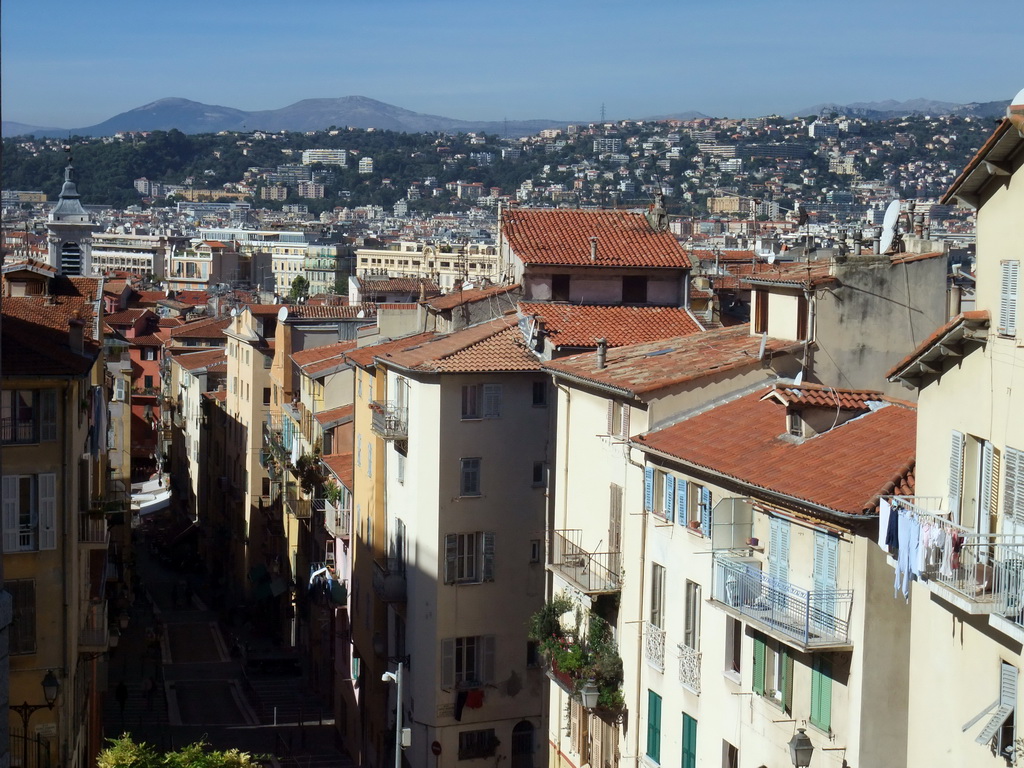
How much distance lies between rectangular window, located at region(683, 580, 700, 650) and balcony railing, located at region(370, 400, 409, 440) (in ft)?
42.9

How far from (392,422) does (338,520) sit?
10.9 m

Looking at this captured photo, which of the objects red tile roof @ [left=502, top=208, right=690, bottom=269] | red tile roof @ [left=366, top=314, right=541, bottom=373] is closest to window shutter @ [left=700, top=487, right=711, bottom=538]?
red tile roof @ [left=366, top=314, right=541, bottom=373]

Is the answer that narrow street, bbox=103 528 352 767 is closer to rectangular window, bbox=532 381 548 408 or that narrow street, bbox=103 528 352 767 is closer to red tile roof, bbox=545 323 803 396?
rectangular window, bbox=532 381 548 408

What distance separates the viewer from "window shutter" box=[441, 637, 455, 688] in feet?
123

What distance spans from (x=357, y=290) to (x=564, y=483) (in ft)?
238

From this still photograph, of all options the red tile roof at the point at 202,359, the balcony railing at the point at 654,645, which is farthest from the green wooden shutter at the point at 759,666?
the red tile roof at the point at 202,359

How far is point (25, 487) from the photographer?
27.3 meters

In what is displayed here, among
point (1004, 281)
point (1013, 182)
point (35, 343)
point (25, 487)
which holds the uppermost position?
point (1013, 182)

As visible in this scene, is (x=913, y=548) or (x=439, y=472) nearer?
(x=913, y=548)

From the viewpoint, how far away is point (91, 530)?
34188 mm

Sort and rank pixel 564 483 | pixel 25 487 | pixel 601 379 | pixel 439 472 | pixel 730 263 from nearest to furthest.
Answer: pixel 25 487, pixel 601 379, pixel 564 483, pixel 439 472, pixel 730 263

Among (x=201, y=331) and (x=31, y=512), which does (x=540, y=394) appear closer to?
(x=31, y=512)

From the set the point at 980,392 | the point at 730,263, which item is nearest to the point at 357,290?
the point at 730,263

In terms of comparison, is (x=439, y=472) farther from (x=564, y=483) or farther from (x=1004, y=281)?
(x=1004, y=281)
